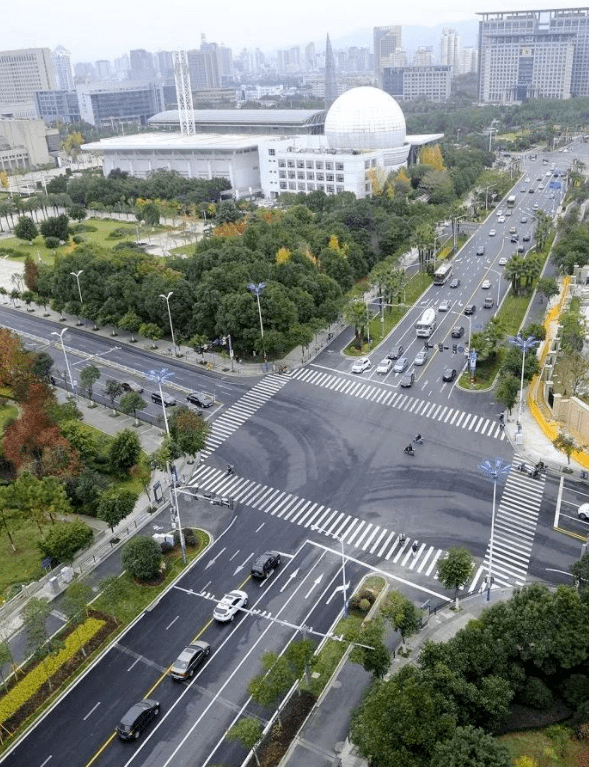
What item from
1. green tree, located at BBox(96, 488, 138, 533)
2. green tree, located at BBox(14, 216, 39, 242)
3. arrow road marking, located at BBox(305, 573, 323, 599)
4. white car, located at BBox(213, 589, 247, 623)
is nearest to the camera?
white car, located at BBox(213, 589, 247, 623)

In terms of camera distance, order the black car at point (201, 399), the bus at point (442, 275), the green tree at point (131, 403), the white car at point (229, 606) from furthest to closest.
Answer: the bus at point (442, 275) < the black car at point (201, 399) < the green tree at point (131, 403) < the white car at point (229, 606)

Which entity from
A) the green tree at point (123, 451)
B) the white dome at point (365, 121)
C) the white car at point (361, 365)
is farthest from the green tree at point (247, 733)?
the white dome at point (365, 121)

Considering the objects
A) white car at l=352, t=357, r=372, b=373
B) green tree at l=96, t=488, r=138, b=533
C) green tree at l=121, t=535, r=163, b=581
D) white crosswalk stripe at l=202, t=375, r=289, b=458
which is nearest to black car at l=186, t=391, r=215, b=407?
white crosswalk stripe at l=202, t=375, r=289, b=458

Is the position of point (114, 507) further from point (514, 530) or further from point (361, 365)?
point (361, 365)

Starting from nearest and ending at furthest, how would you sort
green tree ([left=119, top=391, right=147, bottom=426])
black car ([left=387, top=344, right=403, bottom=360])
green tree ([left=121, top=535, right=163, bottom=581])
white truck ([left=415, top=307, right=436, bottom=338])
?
green tree ([left=121, top=535, right=163, bottom=581]) < green tree ([left=119, top=391, right=147, bottom=426]) < black car ([left=387, top=344, right=403, bottom=360]) < white truck ([left=415, top=307, right=436, bottom=338])

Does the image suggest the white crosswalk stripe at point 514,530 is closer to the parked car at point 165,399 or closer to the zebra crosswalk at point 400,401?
the zebra crosswalk at point 400,401

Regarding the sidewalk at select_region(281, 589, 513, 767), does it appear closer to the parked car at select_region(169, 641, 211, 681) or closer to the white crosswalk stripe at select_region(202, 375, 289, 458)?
the parked car at select_region(169, 641, 211, 681)

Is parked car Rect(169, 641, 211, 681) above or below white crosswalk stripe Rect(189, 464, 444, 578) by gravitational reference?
above
